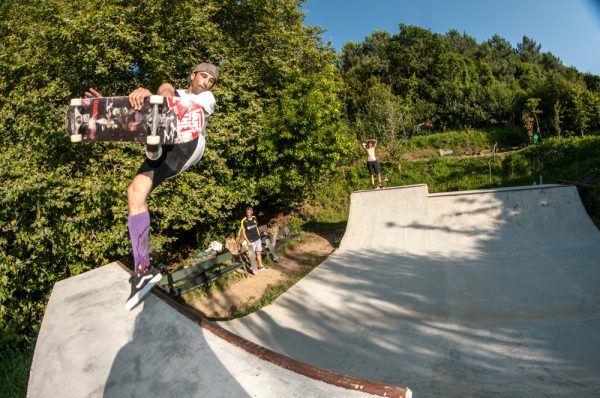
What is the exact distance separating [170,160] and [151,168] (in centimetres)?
18

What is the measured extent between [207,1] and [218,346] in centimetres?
1304

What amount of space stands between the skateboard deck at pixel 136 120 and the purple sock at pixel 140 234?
71 cm

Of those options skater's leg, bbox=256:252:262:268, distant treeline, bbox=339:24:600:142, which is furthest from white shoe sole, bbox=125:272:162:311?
distant treeline, bbox=339:24:600:142

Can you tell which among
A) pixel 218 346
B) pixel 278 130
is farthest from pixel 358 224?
pixel 218 346

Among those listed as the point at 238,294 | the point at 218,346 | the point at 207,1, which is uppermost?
the point at 207,1

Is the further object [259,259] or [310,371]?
[259,259]

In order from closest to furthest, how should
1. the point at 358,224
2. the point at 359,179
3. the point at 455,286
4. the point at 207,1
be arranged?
the point at 455,286
the point at 358,224
the point at 207,1
the point at 359,179

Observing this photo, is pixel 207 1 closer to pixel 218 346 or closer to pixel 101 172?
pixel 101 172

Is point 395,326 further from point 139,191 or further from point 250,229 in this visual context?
point 250,229

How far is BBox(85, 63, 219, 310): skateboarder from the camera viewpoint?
3080 millimetres

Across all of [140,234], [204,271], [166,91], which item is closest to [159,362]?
[140,234]

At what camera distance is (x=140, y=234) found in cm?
315

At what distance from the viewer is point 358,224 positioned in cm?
1056

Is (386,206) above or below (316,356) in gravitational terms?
above
